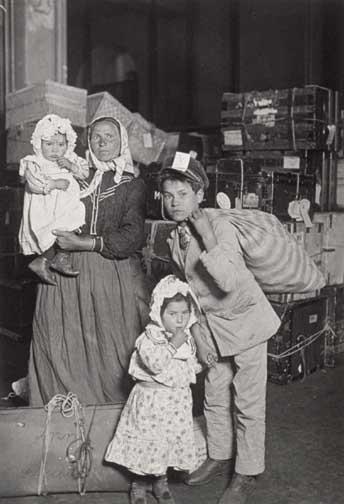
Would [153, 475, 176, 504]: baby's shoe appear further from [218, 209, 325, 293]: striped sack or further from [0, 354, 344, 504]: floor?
[218, 209, 325, 293]: striped sack

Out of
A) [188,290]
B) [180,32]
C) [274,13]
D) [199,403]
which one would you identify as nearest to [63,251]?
[188,290]

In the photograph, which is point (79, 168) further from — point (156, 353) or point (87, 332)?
Result: point (156, 353)

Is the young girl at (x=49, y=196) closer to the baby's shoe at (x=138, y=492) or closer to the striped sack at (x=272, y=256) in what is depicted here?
the striped sack at (x=272, y=256)

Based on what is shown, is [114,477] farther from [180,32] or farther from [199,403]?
[180,32]

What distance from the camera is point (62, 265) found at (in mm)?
2963

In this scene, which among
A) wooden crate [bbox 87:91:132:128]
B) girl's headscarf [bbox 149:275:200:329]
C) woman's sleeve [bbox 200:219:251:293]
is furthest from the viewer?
wooden crate [bbox 87:91:132:128]

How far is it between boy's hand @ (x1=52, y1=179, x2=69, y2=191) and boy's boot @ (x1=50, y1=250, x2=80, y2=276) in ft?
0.95

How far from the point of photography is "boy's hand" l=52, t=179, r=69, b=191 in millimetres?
2912

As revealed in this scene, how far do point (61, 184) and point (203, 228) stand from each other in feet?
2.33

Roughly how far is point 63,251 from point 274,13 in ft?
14.0

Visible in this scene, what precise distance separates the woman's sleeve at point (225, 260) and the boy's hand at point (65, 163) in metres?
0.71

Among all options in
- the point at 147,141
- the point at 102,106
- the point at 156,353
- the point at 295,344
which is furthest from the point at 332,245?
the point at 156,353

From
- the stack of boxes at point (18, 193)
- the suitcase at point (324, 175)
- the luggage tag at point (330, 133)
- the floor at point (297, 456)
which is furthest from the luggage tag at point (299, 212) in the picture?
the stack of boxes at point (18, 193)

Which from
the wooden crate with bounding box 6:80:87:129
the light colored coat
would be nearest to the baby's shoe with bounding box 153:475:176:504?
the light colored coat
